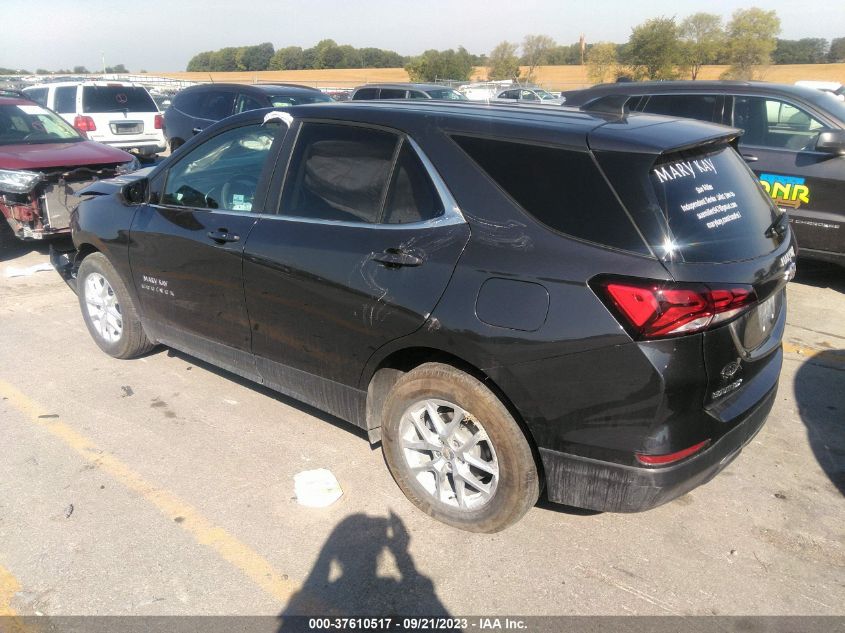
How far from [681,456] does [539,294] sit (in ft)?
2.65

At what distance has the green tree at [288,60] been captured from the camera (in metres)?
79.0

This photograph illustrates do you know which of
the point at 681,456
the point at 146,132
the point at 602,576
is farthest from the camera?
the point at 146,132

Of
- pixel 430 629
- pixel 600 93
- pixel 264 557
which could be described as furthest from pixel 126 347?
pixel 600 93

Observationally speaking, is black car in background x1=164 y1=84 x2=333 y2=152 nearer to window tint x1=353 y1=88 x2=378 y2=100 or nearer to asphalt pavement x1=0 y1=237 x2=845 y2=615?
window tint x1=353 y1=88 x2=378 y2=100

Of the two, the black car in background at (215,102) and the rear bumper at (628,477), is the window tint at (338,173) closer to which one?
the rear bumper at (628,477)

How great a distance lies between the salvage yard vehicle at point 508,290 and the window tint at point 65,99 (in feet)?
37.5

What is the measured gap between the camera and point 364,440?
12.9 feet

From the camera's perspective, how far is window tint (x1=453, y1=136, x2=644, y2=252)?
2.50 metres

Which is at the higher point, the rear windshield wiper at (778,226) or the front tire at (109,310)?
the rear windshield wiper at (778,226)

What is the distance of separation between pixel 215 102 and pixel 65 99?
3.81 meters

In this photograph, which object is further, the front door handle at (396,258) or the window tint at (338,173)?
the window tint at (338,173)

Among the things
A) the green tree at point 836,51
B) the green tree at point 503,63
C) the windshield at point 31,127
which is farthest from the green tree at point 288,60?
the windshield at point 31,127

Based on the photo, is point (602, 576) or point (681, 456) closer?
point (681, 456)

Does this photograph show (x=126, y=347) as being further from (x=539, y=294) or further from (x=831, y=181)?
(x=831, y=181)
